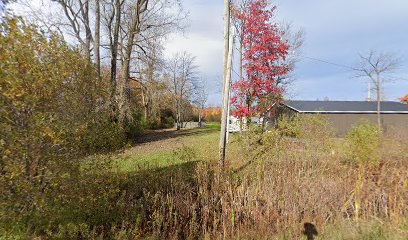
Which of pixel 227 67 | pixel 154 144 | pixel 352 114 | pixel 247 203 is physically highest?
pixel 227 67

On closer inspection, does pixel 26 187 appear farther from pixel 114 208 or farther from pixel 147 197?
pixel 147 197

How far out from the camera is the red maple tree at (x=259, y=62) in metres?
14.7

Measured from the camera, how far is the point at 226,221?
13.2ft

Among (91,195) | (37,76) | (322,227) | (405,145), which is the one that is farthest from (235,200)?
(405,145)

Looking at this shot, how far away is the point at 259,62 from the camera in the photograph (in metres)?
14.7

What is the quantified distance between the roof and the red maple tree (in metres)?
8.76

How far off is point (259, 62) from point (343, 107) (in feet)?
51.4

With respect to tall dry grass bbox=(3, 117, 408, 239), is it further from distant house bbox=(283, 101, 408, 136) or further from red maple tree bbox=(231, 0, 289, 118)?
distant house bbox=(283, 101, 408, 136)

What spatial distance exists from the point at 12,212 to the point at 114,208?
1623 mm

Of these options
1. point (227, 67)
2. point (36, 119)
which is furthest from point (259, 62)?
point (36, 119)

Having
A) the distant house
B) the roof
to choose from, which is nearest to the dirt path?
the distant house

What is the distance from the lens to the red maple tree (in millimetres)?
14656

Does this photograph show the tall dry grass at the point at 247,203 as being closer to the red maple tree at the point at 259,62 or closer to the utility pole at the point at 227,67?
the utility pole at the point at 227,67

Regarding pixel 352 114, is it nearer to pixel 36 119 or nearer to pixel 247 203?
pixel 247 203
